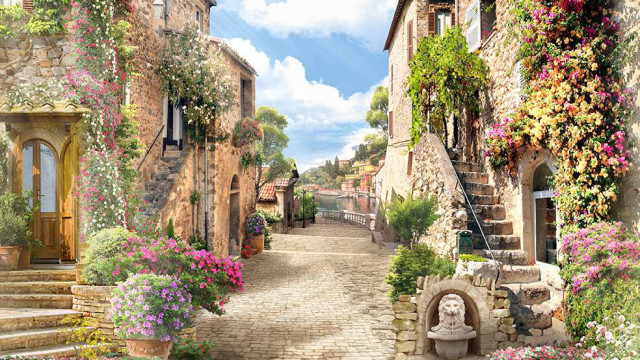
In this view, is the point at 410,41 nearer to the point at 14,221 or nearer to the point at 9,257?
the point at 14,221

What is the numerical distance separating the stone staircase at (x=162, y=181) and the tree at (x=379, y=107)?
1099 inches

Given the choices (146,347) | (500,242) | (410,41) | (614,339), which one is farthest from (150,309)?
(410,41)

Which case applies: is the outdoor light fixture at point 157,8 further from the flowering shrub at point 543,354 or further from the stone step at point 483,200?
the flowering shrub at point 543,354

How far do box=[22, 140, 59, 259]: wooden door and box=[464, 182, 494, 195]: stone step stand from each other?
7.80 meters

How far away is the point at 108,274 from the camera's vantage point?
17.7 ft

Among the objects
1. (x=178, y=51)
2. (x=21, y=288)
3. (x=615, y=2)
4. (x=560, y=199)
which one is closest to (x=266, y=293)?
(x=21, y=288)

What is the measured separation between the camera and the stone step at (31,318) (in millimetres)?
4916

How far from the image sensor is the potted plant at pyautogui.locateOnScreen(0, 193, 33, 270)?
6145 millimetres

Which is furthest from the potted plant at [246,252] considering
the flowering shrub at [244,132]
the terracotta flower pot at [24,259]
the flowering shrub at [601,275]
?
the flowering shrub at [601,275]

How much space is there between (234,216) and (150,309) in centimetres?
838

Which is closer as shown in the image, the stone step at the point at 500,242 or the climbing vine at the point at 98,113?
the climbing vine at the point at 98,113

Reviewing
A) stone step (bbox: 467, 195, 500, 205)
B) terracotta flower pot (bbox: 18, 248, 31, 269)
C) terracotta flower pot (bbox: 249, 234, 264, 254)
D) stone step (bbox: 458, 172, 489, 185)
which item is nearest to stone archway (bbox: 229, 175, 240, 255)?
terracotta flower pot (bbox: 249, 234, 264, 254)

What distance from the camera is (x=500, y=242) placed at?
7.21m

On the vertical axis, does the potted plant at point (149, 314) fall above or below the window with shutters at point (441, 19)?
below
